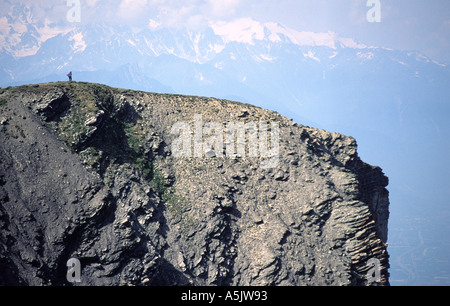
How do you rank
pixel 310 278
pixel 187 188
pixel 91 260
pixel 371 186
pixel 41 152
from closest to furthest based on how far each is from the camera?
pixel 91 260, pixel 41 152, pixel 310 278, pixel 187 188, pixel 371 186

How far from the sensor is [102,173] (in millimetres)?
44781

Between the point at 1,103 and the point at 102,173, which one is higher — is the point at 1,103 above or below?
above

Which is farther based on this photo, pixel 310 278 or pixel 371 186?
pixel 371 186

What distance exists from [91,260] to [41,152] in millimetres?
14716

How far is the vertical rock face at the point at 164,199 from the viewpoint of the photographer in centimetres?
3822

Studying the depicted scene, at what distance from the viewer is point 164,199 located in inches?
1906

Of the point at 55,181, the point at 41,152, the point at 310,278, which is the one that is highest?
the point at 41,152

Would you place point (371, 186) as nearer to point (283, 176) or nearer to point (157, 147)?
point (283, 176)

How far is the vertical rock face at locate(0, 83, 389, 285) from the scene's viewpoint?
1505 inches

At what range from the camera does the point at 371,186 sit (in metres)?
66.4
